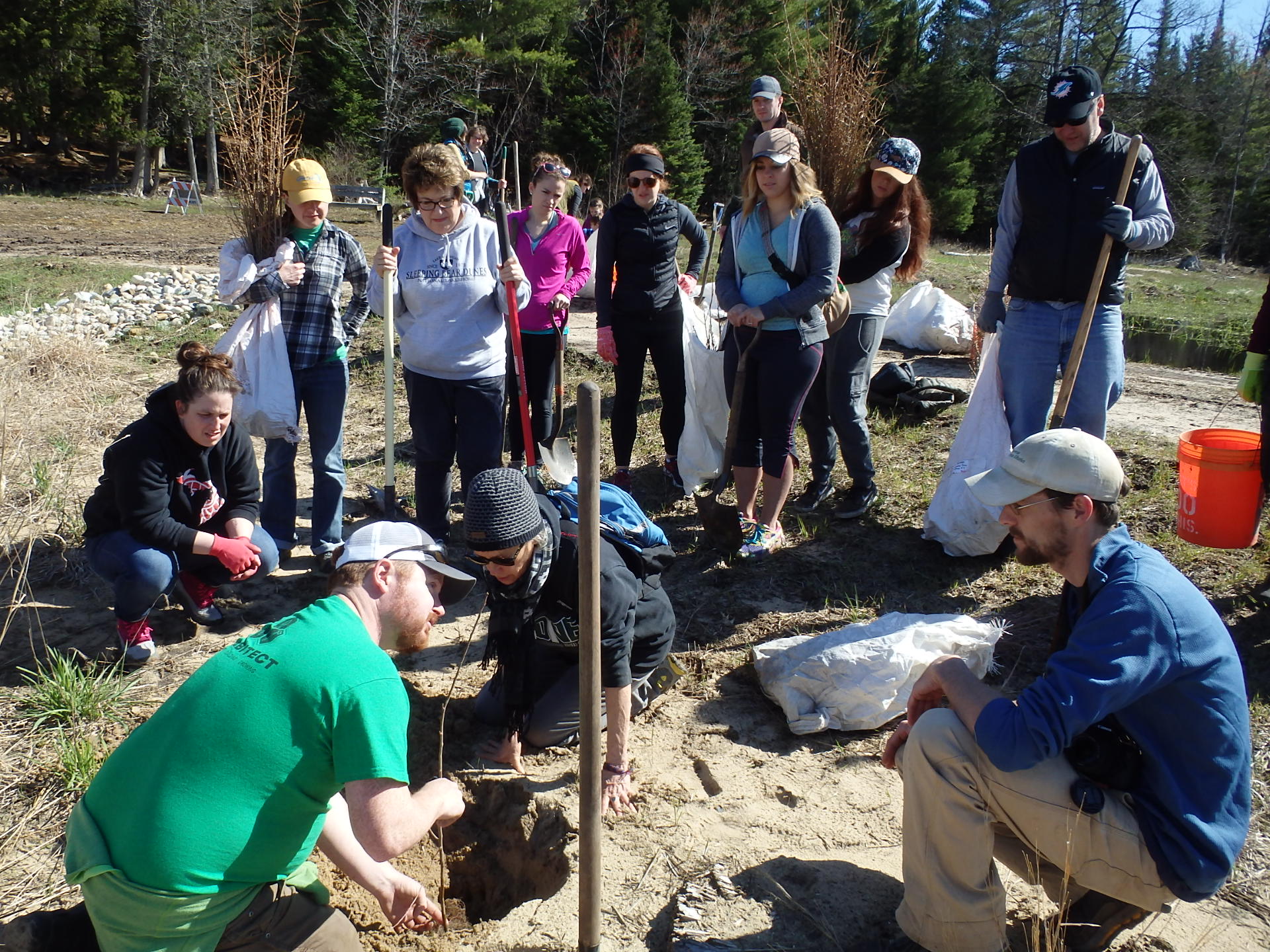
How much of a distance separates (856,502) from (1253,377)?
1865 mm

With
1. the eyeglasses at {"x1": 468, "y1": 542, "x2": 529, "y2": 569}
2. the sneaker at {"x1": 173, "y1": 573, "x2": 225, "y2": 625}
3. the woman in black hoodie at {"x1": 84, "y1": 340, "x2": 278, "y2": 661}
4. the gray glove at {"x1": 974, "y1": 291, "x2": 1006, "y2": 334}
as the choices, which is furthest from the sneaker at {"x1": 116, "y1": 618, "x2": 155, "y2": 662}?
the gray glove at {"x1": 974, "y1": 291, "x2": 1006, "y2": 334}

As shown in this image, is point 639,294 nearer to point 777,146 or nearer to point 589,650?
point 777,146

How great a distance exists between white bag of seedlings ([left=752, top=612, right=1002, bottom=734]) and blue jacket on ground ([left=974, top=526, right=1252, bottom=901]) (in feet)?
3.84

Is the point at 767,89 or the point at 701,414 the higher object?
Answer: the point at 767,89

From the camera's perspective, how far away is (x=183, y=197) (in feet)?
81.4

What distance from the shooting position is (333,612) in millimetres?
2027

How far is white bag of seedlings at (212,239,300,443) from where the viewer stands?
4.27 metres

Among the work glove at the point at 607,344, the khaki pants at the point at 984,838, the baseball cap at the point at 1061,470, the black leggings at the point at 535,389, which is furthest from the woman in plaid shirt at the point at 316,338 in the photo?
the baseball cap at the point at 1061,470

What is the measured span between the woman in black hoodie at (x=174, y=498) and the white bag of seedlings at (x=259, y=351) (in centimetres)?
33

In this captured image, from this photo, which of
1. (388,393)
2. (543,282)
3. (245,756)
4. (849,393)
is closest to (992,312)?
(849,393)

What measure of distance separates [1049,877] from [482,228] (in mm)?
3451

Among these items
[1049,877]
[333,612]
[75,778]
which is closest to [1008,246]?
[1049,877]

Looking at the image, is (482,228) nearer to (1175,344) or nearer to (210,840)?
(210,840)

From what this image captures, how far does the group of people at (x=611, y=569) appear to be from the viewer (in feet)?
6.41
